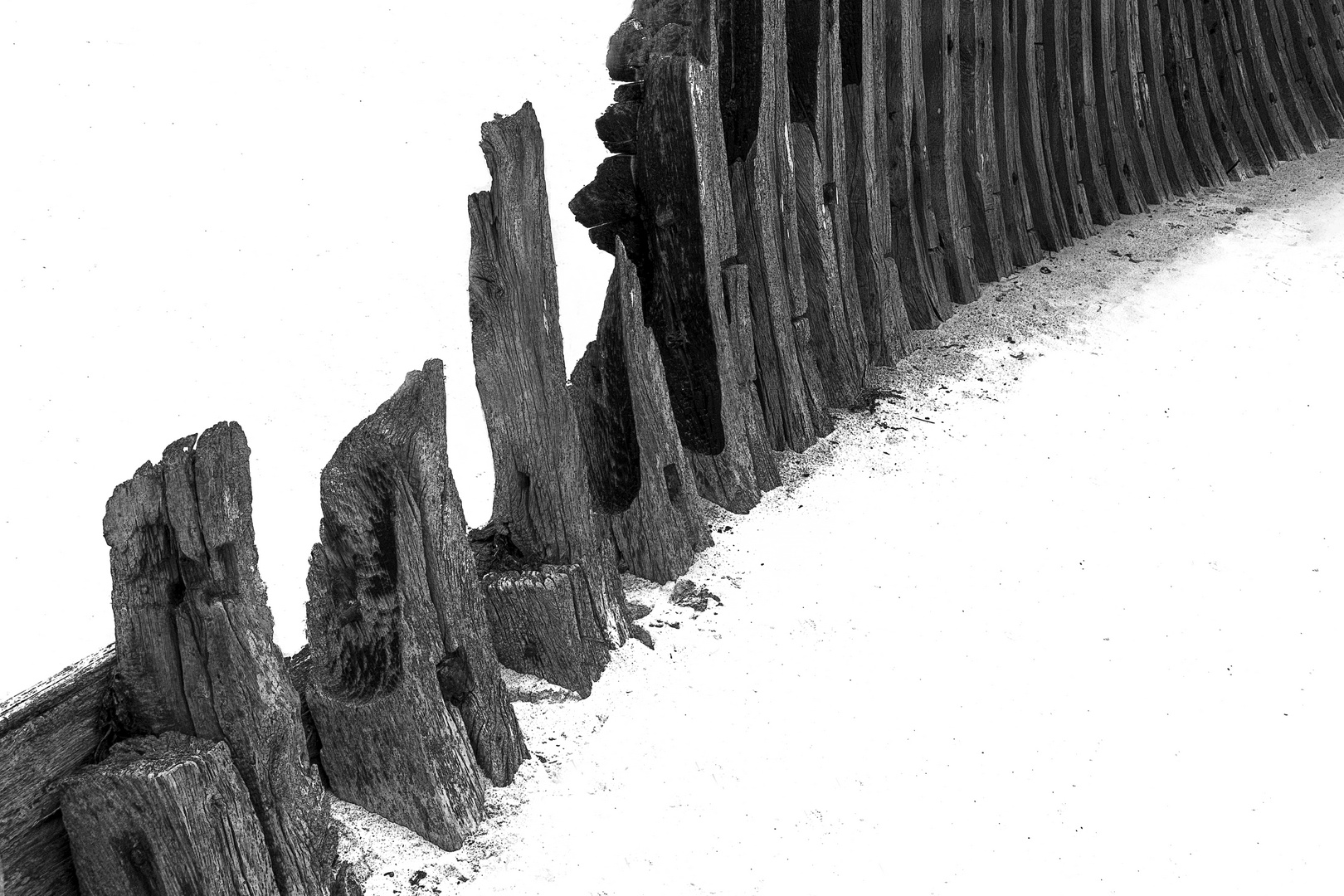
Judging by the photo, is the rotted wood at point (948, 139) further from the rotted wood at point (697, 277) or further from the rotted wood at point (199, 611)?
the rotted wood at point (199, 611)

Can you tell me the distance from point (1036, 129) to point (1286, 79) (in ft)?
8.07

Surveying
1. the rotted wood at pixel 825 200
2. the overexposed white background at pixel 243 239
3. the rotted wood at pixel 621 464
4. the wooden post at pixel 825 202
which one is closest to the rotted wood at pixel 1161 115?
the wooden post at pixel 825 202

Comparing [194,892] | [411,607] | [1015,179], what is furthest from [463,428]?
[194,892]

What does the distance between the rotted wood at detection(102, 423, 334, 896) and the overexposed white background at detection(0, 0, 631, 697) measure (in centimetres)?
215

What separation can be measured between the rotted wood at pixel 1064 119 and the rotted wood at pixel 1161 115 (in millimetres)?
655

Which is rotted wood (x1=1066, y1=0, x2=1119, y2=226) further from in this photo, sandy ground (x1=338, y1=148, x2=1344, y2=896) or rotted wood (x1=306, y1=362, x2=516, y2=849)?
rotted wood (x1=306, y1=362, x2=516, y2=849)

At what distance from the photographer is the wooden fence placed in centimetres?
238

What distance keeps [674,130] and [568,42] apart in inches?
192

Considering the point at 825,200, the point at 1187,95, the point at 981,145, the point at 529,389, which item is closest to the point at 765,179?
the point at 825,200

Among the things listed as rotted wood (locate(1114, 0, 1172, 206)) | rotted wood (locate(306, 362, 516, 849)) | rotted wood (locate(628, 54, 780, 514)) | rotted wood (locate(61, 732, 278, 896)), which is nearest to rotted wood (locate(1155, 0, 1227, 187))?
rotted wood (locate(1114, 0, 1172, 206))

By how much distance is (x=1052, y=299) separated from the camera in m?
5.48

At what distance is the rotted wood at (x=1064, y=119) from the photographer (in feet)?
19.0

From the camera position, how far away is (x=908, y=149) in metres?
4.96

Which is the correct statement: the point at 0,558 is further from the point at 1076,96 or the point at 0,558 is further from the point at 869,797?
the point at 1076,96
